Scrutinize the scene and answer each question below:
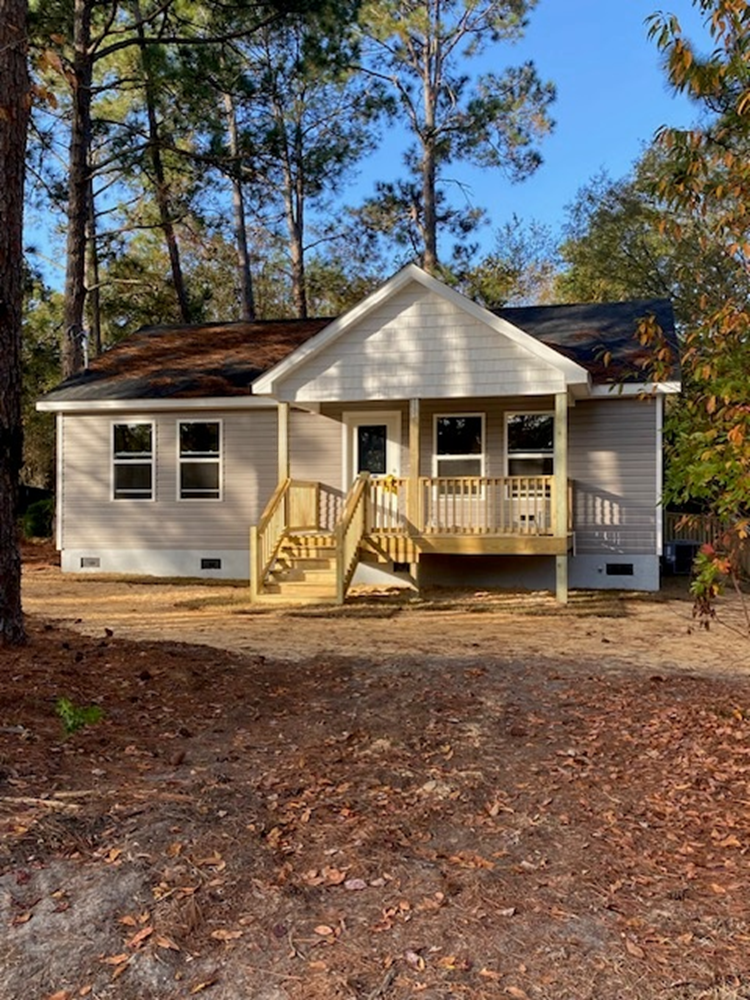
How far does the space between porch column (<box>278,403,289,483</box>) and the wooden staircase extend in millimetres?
996

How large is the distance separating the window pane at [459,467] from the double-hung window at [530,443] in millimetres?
543

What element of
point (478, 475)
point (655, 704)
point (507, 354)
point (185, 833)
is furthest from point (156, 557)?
point (185, 833)

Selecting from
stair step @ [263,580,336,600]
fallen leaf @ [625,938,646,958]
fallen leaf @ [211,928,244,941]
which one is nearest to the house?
stair step @ [263,580,336,600]

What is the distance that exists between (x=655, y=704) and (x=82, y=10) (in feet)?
59.1

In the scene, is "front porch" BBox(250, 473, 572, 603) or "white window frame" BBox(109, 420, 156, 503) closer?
"front porch" BBox(250, 473, 572, 603)

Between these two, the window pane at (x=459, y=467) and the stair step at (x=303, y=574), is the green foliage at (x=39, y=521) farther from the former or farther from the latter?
the window pane at (x=459, y=467)

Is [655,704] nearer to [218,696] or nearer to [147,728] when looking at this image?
[218,696]

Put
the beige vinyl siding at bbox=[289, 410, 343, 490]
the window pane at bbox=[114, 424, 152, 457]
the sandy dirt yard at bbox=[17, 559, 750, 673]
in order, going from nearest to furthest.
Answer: the sandy dirt yard at bbox=[17, 559, 750, 673], the beige vinyl siding at bbox=[289, 410, 343, 490], the window pane at bbox=[114, 424, 152, 457]

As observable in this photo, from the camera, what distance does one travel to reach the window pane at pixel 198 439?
14.9 m

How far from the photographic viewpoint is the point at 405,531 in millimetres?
12117

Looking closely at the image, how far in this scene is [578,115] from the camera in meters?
25.5

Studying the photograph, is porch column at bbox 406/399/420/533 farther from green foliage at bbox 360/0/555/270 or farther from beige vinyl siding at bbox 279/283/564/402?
green foliage at bbox 360/0/555/270

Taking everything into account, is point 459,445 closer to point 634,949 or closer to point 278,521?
point 278,521

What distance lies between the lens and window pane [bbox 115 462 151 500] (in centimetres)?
1502
